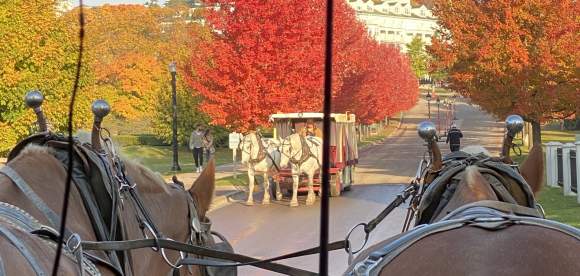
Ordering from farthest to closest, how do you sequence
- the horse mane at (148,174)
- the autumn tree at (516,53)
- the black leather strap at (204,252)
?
the autumn tree at (516,53)
the horse mane at (148,174)
the black leather strap at (204,252)

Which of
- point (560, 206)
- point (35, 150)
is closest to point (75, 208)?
point (35, 150)

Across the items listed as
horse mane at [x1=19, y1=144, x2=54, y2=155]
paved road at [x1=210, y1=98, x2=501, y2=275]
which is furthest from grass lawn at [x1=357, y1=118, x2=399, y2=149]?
horse mane at [x1=19, y1=144, x2=54, y2=155]

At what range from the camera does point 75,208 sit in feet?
10.9

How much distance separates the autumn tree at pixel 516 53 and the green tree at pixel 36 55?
11.7 metres

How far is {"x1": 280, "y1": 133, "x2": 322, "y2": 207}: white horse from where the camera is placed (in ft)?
66.9

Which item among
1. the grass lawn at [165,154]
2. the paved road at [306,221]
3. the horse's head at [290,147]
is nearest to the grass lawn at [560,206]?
the paved road at [306,221]

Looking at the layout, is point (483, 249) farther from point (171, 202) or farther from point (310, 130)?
point (310, 130)

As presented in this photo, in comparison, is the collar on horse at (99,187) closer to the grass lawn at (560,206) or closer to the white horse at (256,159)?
the grass lawn at (560,206)

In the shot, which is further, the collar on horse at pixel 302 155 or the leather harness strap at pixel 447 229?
the collar on horse at pixel 302 155

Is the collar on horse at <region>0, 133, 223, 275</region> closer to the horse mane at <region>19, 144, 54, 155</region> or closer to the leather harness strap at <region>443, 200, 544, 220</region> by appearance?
the horse mane at <region>19, 144, 54, 155</region>

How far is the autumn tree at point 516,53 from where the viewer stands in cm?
2411

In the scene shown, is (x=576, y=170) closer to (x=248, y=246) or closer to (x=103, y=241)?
(x=248, y=246)

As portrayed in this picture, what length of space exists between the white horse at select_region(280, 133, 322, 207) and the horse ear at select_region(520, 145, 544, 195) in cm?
1601

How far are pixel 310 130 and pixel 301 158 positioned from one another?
5.85 ft
